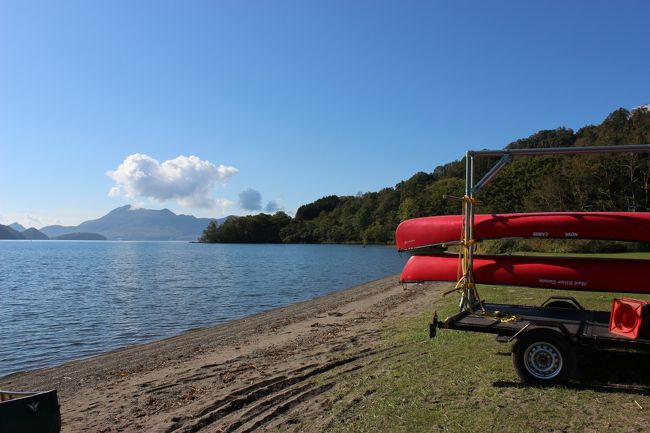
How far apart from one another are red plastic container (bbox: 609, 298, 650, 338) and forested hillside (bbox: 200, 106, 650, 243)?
21398mm

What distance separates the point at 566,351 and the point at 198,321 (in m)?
16.6

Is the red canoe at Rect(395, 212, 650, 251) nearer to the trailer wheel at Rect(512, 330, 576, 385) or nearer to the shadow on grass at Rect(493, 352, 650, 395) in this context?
the trailer wheel at Rect(512, 330, 576, 385)

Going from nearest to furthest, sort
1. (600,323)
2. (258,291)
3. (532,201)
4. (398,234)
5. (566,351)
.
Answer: (566,351)
(600,323)
(398,234)
(258,291)
(532,201)

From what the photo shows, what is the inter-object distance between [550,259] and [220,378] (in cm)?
621

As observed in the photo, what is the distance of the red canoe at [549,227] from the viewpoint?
25.6 feet

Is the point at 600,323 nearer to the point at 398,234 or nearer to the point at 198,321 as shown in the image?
the point at 398,234

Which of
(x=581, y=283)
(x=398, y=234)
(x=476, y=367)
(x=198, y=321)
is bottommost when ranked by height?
(x=198, y=321)

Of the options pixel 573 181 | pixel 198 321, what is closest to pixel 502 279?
pixel 198 321

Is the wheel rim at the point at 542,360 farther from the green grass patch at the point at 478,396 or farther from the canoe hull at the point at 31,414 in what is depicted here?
the canoe hull at the point at 31,414

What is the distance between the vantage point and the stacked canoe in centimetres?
784

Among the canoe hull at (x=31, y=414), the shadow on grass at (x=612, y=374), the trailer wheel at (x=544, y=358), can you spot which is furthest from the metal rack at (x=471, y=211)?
the canoe hull at (x=31, y=414)

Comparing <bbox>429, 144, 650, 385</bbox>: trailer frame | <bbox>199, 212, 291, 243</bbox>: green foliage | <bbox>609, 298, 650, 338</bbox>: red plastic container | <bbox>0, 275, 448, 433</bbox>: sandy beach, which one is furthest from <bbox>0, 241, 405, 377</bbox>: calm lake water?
<bbox>199, 212, 291, 243</bbox>: green foliage

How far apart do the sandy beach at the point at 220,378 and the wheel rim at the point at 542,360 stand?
9.41 feet

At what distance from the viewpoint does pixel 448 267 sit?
29.5 ft
